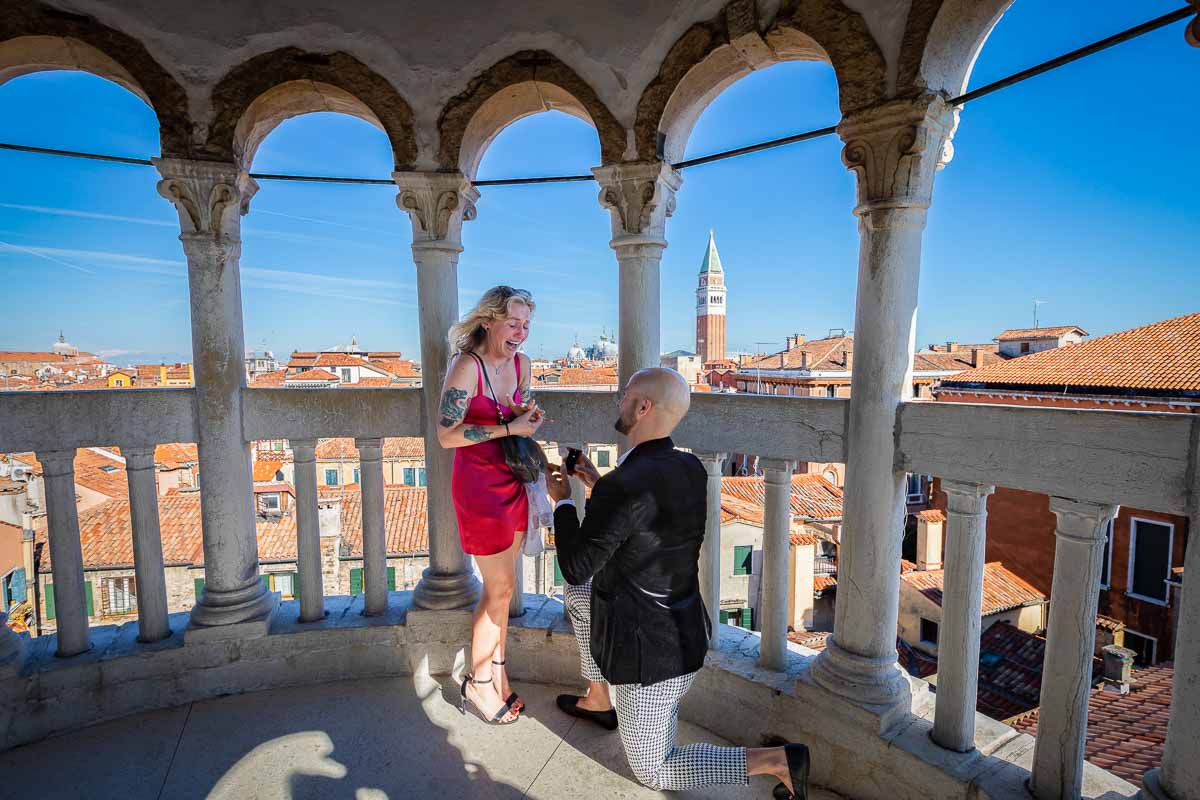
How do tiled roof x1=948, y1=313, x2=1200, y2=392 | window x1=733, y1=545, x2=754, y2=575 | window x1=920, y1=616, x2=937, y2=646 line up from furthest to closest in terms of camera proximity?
window x1=733, y1=545, x2=754, y2=575 < window x1=920, y1=616, x2=937, y2=646 < tiled roof x1=948, y1=313, x2=1200, y2=392

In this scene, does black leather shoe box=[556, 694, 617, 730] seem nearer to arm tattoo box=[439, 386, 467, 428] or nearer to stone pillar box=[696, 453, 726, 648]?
stone pillar box=[696, 453, 726, 648]

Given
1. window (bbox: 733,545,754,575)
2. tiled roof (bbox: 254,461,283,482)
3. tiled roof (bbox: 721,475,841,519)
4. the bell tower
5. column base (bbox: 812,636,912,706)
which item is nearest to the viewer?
column base (bbox: 812,636,912,706)

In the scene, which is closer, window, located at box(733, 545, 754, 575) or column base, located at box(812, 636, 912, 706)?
column base, located at box(812, 636, 912, 706)

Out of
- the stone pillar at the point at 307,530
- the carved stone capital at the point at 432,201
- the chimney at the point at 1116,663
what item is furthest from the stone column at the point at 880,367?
the chimney at the point at 1116,663

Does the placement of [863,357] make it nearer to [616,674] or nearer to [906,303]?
[906,303]

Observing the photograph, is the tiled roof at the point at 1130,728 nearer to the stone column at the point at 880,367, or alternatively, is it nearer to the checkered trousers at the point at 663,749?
the stone column at the point at 880,367

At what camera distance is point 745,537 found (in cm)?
1941

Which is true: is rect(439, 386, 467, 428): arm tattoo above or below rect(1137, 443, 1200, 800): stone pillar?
above

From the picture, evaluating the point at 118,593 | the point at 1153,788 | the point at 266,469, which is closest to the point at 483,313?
the point at 1153,788

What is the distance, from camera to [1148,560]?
52.5 feet

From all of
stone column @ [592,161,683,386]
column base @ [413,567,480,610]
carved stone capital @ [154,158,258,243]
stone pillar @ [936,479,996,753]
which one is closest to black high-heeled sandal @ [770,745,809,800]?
stone pillar @ [936,479,996,753]

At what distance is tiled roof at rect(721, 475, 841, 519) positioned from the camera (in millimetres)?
18141

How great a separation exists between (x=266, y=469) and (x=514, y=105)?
2375 centimetres

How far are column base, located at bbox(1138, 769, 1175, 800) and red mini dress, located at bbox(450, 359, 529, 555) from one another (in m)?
2.61
